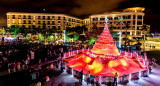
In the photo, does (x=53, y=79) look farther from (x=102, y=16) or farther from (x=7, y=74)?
(x=102, y=16)

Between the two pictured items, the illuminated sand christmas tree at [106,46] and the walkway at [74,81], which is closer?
the walkway at [74,81]

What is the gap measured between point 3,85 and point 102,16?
57243 mm

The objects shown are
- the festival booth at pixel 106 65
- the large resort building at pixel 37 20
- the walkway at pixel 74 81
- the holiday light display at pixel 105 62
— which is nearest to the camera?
the walkway at pixel 74 81

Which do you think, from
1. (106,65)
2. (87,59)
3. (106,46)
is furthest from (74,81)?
(106,46)

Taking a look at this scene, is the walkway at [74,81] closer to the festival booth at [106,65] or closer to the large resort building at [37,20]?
the festival booth at [106,65]

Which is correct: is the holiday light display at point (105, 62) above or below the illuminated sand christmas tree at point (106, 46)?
below

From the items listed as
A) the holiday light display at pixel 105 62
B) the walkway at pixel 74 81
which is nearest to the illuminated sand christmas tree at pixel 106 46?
the holiday light display at pixel 105 62

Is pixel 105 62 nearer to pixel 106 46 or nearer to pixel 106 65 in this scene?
pixel 106 65

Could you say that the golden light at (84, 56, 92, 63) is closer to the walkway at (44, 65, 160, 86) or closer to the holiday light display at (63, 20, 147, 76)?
the holiday light display at (63, 20, 147, 76)

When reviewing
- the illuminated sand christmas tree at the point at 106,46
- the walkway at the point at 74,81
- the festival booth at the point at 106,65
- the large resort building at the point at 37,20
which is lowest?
the walkway at the point at 74,81

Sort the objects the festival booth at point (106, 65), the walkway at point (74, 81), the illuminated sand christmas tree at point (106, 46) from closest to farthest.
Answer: the walkway at point (74, 81) < the festival booth at point (106, 65) < the illuminated sand christmas tree at point (106, 46)

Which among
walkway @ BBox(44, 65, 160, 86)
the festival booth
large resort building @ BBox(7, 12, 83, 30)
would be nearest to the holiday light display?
the festival booth

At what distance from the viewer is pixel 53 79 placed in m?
11.8

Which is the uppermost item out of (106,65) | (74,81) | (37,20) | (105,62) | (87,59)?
(37,20)
